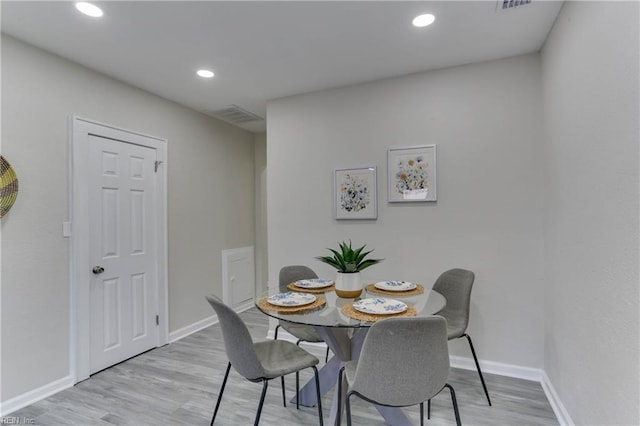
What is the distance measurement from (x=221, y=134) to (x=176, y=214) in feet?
4.16

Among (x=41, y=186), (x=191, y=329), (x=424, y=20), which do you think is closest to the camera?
(x=424, y=20)

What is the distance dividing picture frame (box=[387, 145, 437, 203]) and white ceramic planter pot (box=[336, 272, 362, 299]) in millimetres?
1121

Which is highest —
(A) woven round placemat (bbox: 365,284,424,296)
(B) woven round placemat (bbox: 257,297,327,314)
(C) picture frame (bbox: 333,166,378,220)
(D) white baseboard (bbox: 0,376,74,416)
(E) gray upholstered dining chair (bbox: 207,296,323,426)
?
(C) picture frame (bbox: 333,166,378,220)

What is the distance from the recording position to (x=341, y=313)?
5.74ft

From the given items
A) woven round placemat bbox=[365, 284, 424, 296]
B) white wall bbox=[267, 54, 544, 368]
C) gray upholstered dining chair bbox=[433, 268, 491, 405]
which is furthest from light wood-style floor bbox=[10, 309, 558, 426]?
woven round placemat bbox=[365, 284, 424, 296]

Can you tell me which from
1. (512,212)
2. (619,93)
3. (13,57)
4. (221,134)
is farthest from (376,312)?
(221,134)

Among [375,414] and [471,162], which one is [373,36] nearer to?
[471,162]

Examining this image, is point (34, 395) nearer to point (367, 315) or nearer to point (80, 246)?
point (80, 246)

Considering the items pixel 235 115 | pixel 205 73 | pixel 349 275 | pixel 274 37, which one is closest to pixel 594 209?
pixel 349 275

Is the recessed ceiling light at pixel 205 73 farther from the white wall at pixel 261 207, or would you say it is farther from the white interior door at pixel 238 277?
the white interior door at pixel 238 277

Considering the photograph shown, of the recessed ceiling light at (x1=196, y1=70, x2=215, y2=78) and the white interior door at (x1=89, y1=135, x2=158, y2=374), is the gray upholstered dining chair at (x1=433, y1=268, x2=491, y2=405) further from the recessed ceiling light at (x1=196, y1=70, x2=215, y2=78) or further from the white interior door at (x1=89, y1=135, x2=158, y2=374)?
the white interior door at (x1=89, y1=135, x2=158, y2=374)

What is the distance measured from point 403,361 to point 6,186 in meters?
2.64

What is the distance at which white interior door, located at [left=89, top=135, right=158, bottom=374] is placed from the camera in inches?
107

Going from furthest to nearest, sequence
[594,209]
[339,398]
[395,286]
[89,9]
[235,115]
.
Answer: [235,115]
[395,286]
[89,9]
[339,398]
[594,209]
